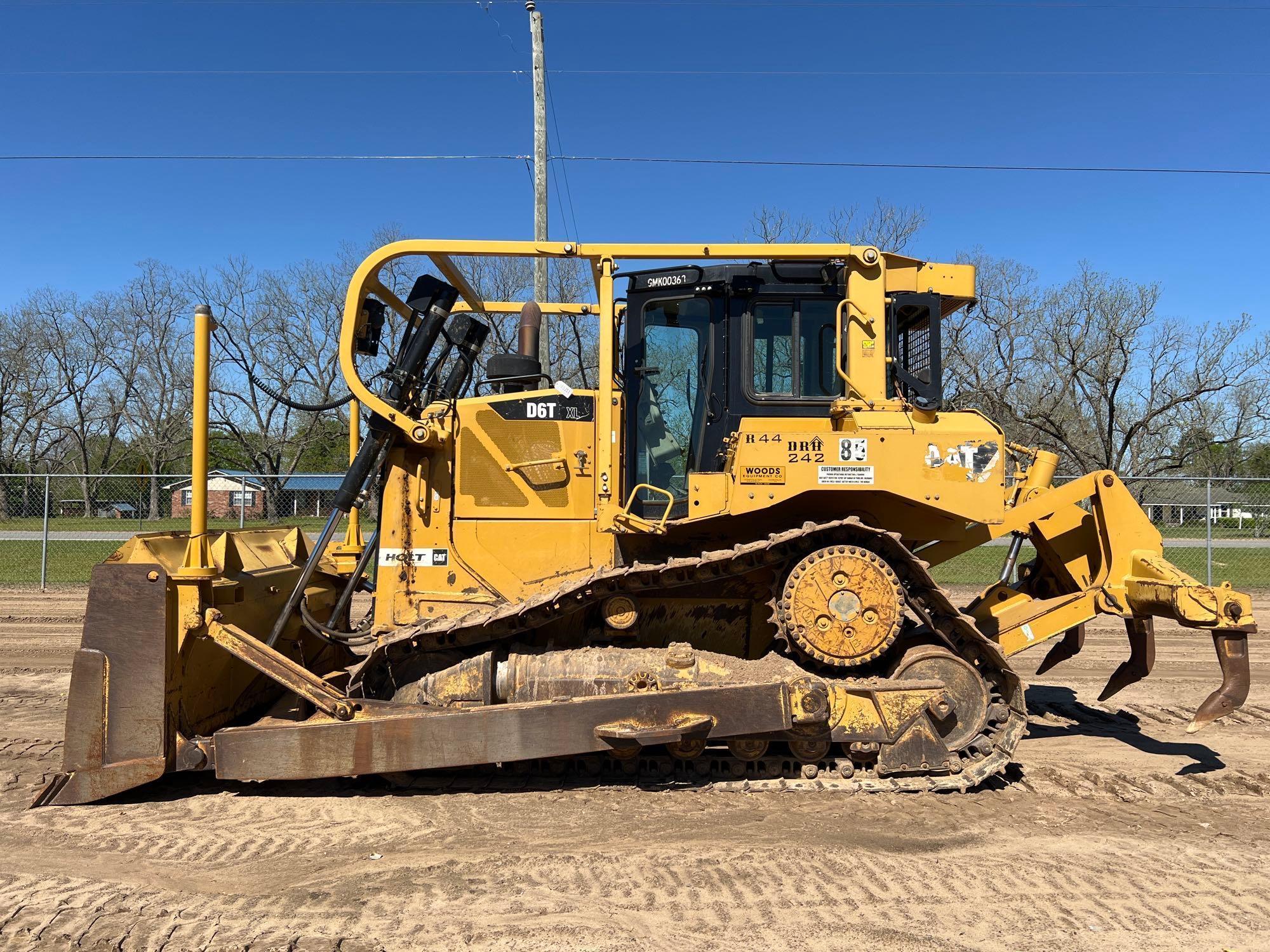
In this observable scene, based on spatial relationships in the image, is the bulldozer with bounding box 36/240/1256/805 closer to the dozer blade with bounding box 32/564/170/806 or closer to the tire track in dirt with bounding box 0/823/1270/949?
the dozer blade with bounding box 32/564/170/806

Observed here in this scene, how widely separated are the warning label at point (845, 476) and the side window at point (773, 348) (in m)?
0.67

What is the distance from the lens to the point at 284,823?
14.8ft

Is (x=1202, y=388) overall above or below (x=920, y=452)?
above

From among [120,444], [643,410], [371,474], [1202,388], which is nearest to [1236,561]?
[1202,388]

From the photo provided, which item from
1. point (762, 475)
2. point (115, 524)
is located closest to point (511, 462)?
point (762, 475)

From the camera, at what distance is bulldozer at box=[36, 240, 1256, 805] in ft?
15.2

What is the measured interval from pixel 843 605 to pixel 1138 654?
2399 mm

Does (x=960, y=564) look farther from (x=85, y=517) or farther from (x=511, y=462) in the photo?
(x=85, y=517)

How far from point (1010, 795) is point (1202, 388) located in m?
27.9

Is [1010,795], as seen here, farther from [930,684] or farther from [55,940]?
[55,940]

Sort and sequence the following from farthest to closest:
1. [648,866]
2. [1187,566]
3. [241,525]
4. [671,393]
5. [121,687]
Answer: [1187,566] → [241,525] → [671,393] → [121,687] → [648,866]

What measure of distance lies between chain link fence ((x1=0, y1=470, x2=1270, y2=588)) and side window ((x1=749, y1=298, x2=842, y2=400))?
8619 millimetres

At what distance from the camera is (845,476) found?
15.5 feet

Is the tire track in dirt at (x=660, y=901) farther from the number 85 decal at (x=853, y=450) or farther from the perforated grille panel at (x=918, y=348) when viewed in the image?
the perforated grille panel at (x=918, y=348)
